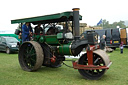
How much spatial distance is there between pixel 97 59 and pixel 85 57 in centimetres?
37

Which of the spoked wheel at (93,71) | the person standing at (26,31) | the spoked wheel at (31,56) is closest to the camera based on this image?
the spoked wheel at (93,71)

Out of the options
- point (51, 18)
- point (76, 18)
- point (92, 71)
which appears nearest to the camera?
point (92, 71)

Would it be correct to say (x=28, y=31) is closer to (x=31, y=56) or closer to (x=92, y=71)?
(x=31, y=56)

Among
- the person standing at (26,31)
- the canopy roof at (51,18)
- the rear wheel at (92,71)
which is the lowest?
the rear wheel at (92,71)

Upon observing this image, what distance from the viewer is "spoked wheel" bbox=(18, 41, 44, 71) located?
21.0 ft

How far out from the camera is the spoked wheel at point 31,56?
21.0 ft

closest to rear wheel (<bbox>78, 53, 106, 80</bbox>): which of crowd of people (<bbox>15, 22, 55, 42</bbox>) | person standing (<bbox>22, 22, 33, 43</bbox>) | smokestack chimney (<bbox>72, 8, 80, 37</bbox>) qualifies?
smokestack chimney (<bbox>72, 8, 80, 37</bbox>)

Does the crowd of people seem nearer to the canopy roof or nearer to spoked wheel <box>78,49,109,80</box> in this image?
the canopy roof

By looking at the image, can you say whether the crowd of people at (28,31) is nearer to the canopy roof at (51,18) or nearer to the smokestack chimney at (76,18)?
the canopy roof at (51,18)

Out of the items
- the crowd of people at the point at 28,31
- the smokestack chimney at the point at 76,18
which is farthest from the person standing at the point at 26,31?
the smokestack chimney at the point at 76,18

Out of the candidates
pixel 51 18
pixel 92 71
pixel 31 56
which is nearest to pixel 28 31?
pixel 31 56

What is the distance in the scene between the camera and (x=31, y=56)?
22.4 ft

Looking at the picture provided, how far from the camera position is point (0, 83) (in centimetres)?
507

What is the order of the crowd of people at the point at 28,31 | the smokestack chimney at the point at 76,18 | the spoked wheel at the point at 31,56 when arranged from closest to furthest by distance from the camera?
the smokestack chimney at the point at 76,18, the spoked wheel at the point at 31,56, the crowd of people at the point at 28,31
